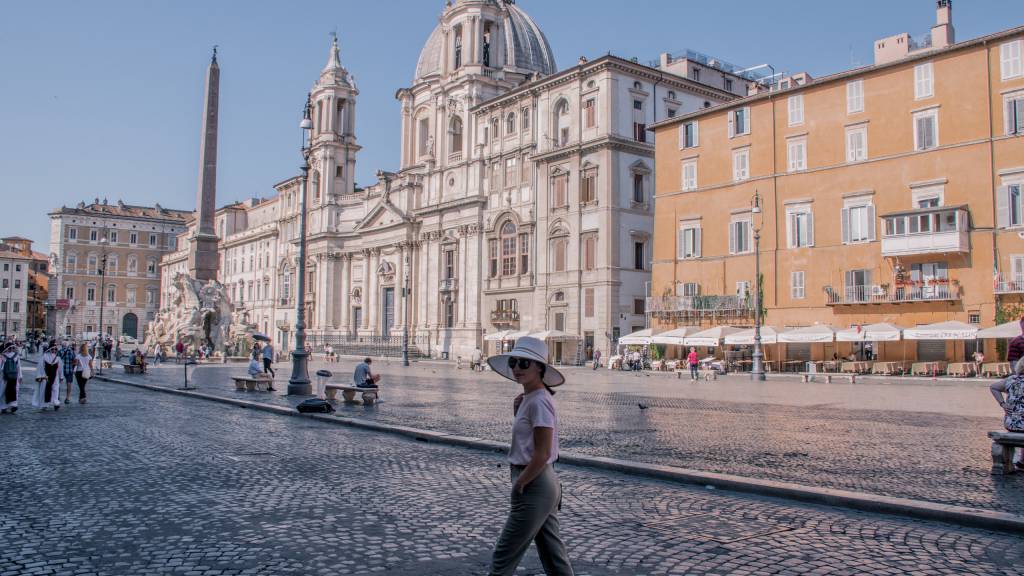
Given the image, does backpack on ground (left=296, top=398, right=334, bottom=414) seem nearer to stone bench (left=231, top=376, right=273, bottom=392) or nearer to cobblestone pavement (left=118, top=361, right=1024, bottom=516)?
cobblestone pavement (left=118, top=361, right=1024, bottom=516)

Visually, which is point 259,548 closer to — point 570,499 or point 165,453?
point 570,499

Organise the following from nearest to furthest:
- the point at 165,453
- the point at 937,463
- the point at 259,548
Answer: the point at 259,548
the point at 937,463
the point at 165,453

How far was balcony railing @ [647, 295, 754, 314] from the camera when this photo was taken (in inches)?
1560

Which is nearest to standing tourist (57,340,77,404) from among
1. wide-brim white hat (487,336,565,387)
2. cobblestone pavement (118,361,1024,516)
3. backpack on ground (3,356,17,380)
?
backpack on ground (3,356,17,380)

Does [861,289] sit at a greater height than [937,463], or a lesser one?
greater

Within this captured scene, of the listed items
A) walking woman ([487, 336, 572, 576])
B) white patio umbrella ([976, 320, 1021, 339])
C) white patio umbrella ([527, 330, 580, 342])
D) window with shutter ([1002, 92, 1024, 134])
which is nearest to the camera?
walking woman ([487, 336, 572, 576])

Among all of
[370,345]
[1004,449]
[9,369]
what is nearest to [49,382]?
[9,369]

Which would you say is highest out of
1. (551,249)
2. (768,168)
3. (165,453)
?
(768,168)

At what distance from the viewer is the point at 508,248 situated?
2078 inches

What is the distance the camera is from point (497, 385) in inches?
1115

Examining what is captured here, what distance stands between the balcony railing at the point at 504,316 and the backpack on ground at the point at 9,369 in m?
36.0

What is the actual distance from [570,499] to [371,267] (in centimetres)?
6273

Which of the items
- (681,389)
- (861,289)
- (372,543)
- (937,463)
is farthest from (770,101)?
(372,543)

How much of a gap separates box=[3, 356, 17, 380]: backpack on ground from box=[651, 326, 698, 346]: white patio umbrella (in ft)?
92.8
